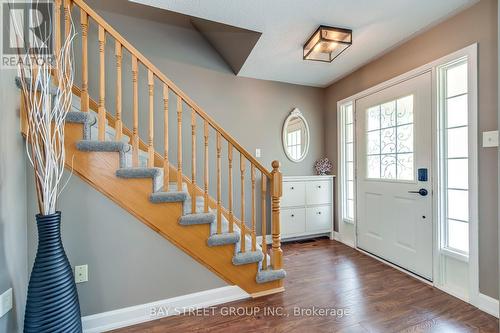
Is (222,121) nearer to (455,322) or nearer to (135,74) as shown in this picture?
(135,74)

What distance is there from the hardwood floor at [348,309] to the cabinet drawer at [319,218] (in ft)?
2.94

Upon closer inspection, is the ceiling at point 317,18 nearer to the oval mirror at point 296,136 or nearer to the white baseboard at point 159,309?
the oval mirror at point 296,136

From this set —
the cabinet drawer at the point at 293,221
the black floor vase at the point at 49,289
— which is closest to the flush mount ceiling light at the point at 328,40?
the cabinet drawer at the point at 293,221

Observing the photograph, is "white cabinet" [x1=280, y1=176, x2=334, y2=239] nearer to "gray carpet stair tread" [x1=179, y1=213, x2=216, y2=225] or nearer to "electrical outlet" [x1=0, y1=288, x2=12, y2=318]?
"gray carpet stair tread" [x1=179, y1=213, x2=216, y2=225]

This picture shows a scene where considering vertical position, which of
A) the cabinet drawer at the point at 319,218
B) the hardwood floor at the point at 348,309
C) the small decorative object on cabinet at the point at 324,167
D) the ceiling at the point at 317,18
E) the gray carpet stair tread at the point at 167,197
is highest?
the ceiling at the point at 317,18

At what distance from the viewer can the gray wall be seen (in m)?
1.25

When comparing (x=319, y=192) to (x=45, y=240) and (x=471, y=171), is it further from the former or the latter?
(x=45, y=240)

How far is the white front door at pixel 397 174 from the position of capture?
7.29 ft

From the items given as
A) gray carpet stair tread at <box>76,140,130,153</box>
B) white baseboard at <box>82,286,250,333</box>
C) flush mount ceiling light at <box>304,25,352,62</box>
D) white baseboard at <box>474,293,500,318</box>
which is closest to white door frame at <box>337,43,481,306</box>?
white baseboard at <box>474,293,500,318</box>

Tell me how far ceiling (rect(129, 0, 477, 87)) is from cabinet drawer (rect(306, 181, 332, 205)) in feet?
5.53

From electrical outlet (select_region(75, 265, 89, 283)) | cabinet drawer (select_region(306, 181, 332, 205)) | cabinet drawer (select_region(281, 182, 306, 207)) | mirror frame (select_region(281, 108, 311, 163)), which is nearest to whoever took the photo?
electrical outlet (select_region(75, 265, 89, 283))

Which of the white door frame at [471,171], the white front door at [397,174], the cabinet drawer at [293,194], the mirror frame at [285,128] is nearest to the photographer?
the white door frame at [471,171]

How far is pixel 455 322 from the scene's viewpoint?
1637mm

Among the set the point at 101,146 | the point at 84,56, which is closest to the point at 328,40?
the point at 84,56
